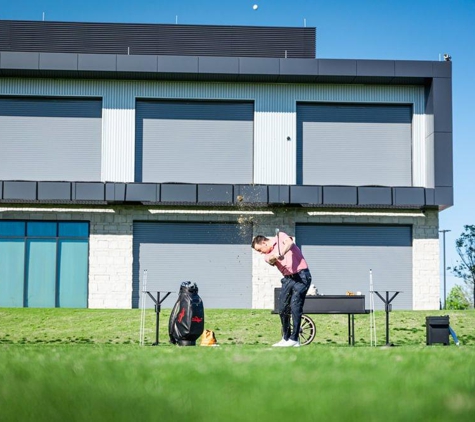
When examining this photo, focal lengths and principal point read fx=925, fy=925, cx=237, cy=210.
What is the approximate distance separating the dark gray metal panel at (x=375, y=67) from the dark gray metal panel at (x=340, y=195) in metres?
5.02

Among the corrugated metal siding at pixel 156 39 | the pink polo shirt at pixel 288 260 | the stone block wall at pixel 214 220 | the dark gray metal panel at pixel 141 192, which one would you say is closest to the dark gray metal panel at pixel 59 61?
the corrugated metal siding at pixel 156 39

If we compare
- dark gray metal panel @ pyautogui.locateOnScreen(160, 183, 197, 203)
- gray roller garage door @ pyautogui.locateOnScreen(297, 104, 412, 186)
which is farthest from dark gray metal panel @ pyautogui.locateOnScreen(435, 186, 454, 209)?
dark gray metal panel @ pyautogui.locateOnScreen(160, 183, 197, 203)

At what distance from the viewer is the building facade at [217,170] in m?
39.3

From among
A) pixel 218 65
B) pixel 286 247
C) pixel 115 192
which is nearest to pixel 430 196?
pixel 218 65

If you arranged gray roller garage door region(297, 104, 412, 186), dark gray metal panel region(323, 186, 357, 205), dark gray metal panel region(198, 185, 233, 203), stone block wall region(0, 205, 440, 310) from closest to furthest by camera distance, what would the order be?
dark gray metal panel region(198, 185, 233, 203) < dark gray metal panel region(323, 186, 357, 205) < stone block wall region(0, 205, 440, 310) < gray roller garage door region(297, 104, 412, 186)

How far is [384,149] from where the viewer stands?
133 feet

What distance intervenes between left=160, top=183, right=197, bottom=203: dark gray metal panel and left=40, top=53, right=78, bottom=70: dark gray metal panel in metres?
6.53

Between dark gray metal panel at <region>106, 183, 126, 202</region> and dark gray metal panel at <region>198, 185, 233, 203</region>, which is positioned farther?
dark gray metal panel at <region>198, 185, 233, 203</region>

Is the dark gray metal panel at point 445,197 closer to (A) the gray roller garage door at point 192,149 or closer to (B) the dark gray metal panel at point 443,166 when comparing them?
(B) the dark gray metal panel at point 443,166

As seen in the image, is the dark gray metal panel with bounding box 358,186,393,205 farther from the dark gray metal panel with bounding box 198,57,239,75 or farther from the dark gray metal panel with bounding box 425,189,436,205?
the dark gray metal panel with bounding box 198,57,239,75

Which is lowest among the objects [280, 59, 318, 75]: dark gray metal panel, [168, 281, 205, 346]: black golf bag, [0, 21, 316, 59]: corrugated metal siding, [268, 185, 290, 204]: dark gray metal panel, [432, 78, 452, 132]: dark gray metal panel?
[168, 281, 205, 346]: black golf bag

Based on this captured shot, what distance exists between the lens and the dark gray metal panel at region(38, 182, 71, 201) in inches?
1518

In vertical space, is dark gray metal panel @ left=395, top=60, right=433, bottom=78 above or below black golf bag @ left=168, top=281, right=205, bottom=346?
above

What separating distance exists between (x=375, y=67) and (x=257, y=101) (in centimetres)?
528
